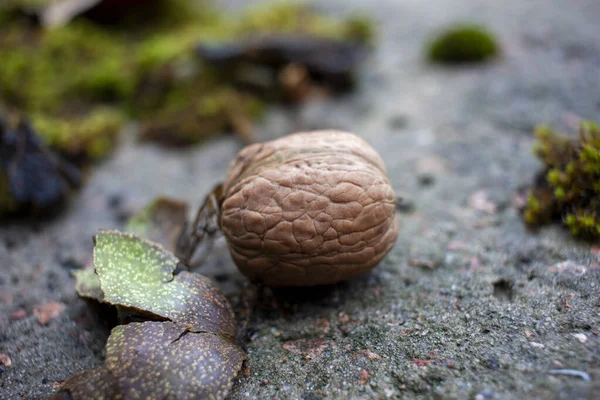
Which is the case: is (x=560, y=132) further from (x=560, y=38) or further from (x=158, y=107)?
(x=158, y=107)

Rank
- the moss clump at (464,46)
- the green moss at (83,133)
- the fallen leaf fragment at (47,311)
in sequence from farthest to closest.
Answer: the moss clump at (464,46) < the green moss at (83,133) < the fallen leaf fragment at (47,311)

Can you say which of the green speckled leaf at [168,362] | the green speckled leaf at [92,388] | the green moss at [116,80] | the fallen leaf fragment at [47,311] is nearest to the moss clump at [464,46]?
the green moss at [116,80]

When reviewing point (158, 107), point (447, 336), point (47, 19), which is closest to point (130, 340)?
point (447, 336)

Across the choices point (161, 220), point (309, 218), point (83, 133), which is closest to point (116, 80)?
point (83, 133)

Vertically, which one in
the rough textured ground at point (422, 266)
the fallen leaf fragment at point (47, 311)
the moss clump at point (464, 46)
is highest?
the moss clump at point (464, 46)

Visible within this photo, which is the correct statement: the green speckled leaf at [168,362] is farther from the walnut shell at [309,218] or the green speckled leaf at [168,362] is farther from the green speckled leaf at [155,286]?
the walnut shell at [309,218]

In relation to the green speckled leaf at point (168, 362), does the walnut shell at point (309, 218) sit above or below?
above

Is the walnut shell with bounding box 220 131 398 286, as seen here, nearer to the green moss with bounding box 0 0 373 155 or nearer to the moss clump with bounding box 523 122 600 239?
the moss clump with bounding box 523 122 600 239

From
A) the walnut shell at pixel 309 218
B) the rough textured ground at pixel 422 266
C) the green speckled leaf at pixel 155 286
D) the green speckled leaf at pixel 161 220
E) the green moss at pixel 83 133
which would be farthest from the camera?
the green moss at pixel 83 133

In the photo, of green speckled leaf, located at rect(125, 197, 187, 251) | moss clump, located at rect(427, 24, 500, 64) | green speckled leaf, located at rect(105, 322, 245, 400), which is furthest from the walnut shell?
moss clump, located at rect(427, 24, 500, 64)
